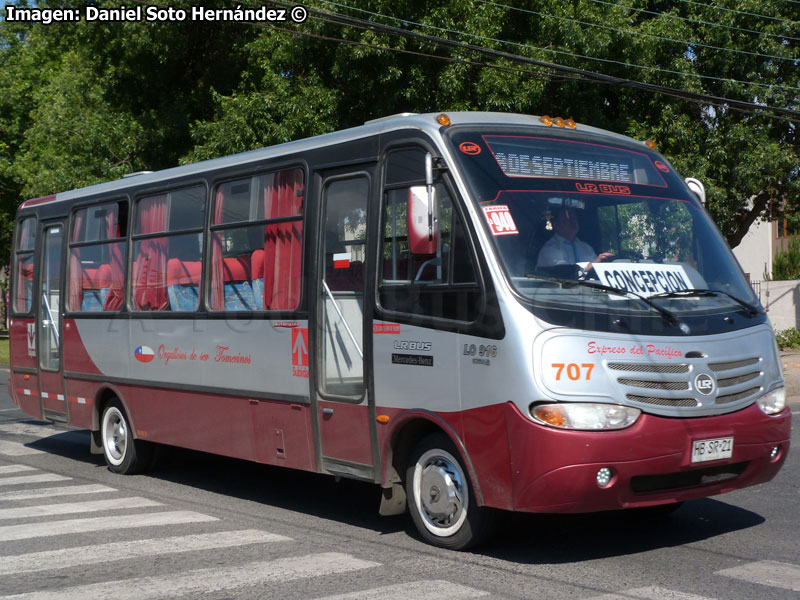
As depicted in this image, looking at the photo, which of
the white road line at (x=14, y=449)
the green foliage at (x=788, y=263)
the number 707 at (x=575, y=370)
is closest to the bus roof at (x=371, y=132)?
the number 707 at (x=575, y=370)

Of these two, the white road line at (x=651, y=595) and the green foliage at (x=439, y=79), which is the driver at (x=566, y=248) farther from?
the green foliage at (x=439, y=79)

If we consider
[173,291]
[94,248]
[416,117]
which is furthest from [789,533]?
[94,248]

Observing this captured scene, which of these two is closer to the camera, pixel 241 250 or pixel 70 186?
pixel 241 250

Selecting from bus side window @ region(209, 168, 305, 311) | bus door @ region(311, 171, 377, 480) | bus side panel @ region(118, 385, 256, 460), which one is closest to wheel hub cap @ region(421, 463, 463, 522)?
bus door @ region(311, 171, 377, 480)

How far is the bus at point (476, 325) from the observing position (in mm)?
6199

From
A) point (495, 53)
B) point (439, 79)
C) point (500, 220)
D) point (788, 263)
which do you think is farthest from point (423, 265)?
point (788, 263)

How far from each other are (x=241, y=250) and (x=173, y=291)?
129 centimetres

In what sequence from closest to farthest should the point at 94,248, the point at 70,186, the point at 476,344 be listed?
the point at 476,344 → the point at 94,248 → the point at 70,186

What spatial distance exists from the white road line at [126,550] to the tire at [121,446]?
136 inches

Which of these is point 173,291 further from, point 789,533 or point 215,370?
point 789,533

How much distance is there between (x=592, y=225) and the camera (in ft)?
22.5

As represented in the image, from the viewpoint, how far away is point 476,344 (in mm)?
6512

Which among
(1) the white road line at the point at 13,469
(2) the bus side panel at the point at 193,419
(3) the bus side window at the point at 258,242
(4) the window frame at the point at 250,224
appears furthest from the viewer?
(1) the white road line at the point at 13,469

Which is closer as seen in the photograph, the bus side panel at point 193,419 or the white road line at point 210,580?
the white road line at point 210,580
